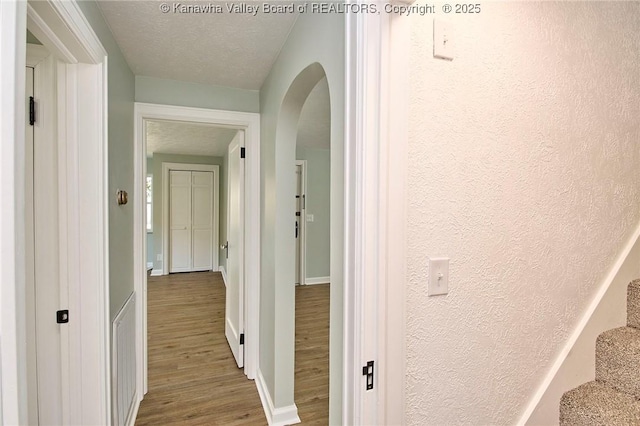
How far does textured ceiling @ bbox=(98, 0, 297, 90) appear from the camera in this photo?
149cm

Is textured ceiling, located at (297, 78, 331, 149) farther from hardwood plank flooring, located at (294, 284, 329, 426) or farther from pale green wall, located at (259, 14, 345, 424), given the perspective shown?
hardwood plank flooring, located at (294, 284, 329, 426)

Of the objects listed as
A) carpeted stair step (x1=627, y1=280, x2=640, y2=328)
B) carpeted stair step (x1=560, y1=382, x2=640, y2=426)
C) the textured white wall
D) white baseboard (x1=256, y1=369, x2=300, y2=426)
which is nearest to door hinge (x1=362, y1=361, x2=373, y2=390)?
the textured white wall

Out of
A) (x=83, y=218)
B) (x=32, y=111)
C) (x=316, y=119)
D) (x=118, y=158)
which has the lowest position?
(x=83, y=218)

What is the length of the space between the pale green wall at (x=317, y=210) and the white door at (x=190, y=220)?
2.15 meters

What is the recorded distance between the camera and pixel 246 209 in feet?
8.10

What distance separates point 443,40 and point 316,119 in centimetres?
259

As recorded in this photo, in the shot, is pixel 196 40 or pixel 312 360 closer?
pixel 196 40

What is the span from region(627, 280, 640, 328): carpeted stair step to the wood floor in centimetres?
174

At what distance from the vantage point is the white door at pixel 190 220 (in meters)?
5.94

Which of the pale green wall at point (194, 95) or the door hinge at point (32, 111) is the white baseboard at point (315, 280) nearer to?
the pale green wall at point (194, 95)

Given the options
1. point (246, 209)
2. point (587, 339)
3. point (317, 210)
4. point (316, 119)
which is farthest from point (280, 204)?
point (317, 210)

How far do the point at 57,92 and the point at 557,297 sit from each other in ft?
6.95

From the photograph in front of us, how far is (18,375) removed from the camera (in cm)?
69

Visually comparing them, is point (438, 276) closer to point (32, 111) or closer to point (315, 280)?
point (32, 111)
